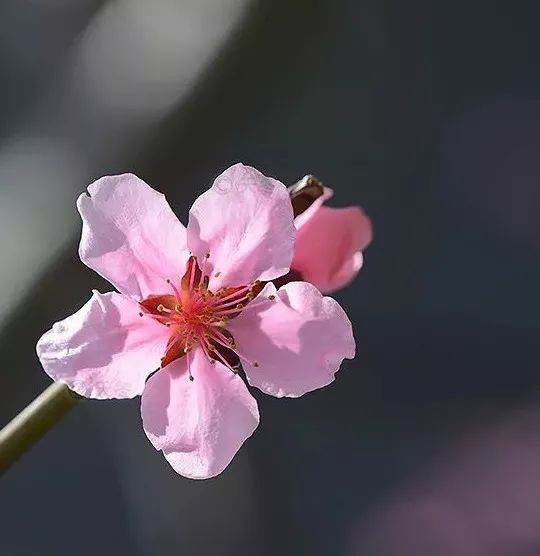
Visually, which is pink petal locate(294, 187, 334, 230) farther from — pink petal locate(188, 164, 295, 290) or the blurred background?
the blurred background

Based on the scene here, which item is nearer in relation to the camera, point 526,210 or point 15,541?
point 15,541

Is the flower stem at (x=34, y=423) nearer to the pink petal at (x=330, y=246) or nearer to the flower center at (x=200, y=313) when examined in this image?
the flower center at (x=200, y=313)

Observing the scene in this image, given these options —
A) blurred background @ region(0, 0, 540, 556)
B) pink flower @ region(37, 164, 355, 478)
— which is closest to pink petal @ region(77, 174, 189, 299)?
pink flower @ region(37, 164, 355, 478)

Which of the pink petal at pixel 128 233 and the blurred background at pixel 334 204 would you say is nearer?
the pink petal at pixel 128 233

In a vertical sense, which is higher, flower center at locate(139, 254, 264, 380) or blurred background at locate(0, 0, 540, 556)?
flower center at locate(139, 254, 264, 380)

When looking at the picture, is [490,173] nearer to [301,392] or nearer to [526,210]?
[526,210]

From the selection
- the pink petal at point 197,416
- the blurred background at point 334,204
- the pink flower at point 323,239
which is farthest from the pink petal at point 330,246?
the blurred background at point 334,204

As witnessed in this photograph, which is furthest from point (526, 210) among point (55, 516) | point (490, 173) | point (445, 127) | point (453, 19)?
point (55, 516)
